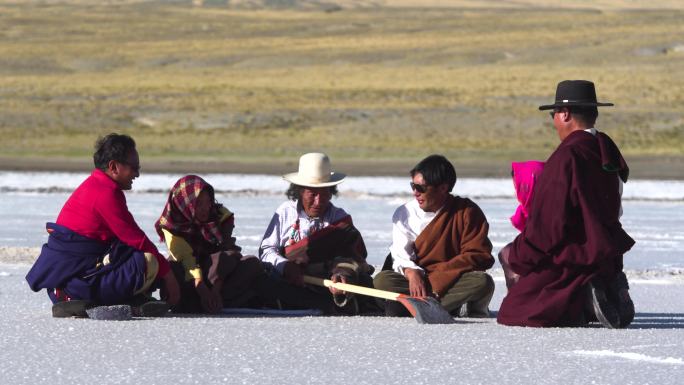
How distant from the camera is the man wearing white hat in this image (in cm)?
807

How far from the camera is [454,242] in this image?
7906mm

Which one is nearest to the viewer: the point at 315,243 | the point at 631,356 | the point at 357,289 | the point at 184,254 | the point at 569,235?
the point at 631,356

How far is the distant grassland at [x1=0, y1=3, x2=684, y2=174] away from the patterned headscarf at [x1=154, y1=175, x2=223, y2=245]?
20290mm

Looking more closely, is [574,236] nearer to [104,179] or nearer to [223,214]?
[223,214]

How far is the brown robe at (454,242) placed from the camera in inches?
309

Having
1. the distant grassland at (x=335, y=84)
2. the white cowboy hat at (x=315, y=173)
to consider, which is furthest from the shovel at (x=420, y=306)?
the distant grassland at (x=335, y=84)

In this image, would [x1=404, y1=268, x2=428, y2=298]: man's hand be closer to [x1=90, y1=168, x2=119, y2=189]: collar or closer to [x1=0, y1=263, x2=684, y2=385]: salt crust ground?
[x1=0, y1=263, x2=684, y2=385]: salt crust ground

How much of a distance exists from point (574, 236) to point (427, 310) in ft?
2.83

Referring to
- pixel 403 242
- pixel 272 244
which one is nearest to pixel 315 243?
pixel 272 244

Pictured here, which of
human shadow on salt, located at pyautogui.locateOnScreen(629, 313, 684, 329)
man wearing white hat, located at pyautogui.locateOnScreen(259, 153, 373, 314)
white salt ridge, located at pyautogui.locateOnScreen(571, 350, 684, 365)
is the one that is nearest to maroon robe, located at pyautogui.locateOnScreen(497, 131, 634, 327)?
human shadow on salt, located at pyautogui.locateOnScreen(629, 313, 684, 329)

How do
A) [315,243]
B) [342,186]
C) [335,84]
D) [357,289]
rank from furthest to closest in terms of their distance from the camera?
1. [335,84]
2. [342,186]
3. [315,243]
4. [357,289]

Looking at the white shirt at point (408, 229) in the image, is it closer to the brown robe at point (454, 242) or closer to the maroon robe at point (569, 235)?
the brown robe at point (454, 242)

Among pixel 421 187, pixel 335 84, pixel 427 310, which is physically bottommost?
pixel 427 310

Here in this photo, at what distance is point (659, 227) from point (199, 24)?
6958 centimetres
